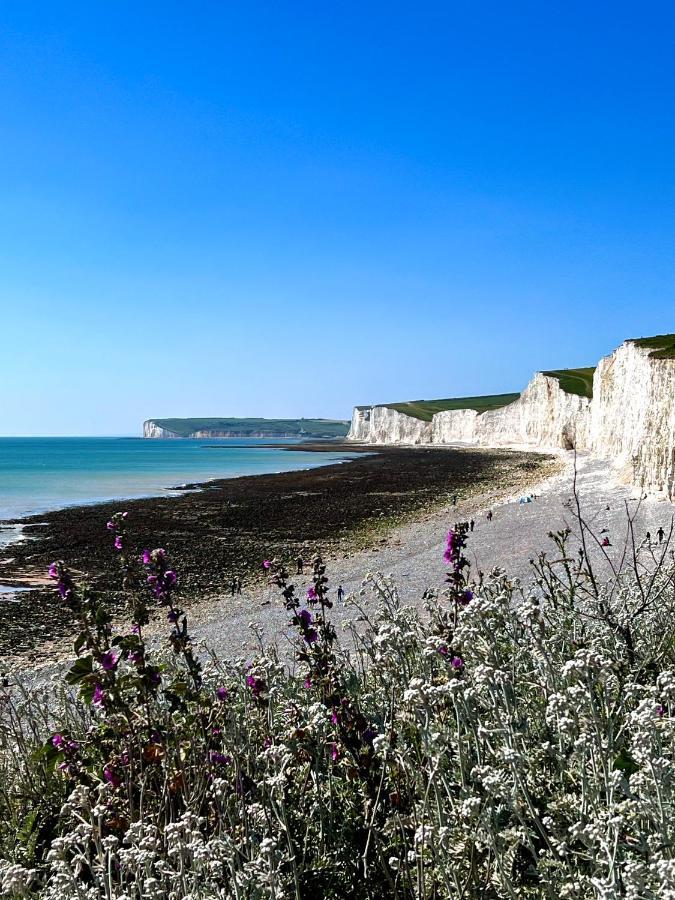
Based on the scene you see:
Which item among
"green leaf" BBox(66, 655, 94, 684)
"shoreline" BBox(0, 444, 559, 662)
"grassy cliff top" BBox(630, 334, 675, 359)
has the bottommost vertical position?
"shoreline" BBox(0, 444, 559, 662)

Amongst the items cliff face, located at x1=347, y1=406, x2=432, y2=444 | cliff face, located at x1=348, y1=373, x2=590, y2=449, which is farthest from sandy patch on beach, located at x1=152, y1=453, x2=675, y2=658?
cliff face, located at x1=347, y1=406, x2=432, y2=444

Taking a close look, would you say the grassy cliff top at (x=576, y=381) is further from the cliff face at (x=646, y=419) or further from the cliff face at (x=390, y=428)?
the cliff face at (x=390, y=428)

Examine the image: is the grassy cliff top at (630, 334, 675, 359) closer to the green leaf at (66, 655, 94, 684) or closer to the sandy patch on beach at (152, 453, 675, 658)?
the sandy patch on beach at (152, 453, 675, 658)

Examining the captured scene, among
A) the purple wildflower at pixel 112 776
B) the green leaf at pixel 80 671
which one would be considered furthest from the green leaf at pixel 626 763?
the green leaf at pixel 80 671

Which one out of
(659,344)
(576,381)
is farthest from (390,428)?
(659,344)

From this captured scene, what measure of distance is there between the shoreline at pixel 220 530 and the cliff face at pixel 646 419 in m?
7.49

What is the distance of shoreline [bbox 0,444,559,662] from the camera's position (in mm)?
16469

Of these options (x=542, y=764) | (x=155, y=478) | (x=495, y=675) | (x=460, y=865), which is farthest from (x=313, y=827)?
(x=155, y=478)

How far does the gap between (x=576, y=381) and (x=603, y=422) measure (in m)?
31.3

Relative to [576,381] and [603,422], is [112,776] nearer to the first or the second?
[603,422]

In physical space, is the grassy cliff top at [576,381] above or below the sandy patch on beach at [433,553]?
above

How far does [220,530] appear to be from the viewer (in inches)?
1072

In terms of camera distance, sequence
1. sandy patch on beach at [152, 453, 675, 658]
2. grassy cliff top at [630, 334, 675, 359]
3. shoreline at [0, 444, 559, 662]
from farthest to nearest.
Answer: grassy cliff top at [630, 334, 675, 359]
shoreline at [0, 444, 559, 662]
sandy patch on beach at [152, 453, 675, 658]

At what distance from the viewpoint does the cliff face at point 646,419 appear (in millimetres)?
20531
